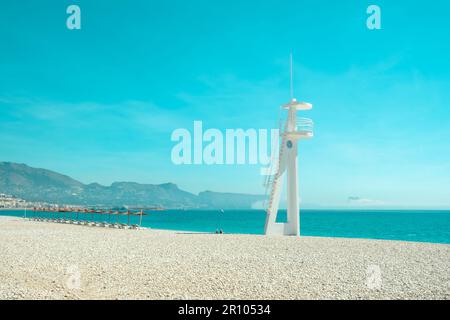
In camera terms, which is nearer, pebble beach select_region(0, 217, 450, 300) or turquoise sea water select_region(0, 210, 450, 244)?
pebble beach select_region(0, 217, 450, 300)

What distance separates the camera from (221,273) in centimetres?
1091

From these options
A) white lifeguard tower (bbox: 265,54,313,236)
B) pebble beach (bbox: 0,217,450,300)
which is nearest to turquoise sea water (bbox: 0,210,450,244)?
white lifeguard tower (bbox: 265,54,313,236)

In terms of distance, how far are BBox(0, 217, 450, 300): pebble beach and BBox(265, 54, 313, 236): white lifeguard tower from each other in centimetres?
746

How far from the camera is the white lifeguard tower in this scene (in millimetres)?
24359

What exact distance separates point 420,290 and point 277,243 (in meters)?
10.6

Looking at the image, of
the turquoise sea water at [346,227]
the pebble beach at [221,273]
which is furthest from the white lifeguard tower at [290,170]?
the turquoise sea water at [346,227]

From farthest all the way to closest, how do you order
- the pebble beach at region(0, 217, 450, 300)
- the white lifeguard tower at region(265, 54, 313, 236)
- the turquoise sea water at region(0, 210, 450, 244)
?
the turquoise sea water at region(0, 210, 450, 244) < the white lifeguard tower at region(265, 54, 313, 236) < the pebble beach at region(0, 217, 450, 300)

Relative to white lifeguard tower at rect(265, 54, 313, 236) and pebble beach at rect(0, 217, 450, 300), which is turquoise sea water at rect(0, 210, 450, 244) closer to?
white lifeguard tower at rect(265, 54, 313, 236)

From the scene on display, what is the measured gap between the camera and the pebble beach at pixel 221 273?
862 cm

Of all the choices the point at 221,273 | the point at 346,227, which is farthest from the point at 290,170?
the point at 346,227
